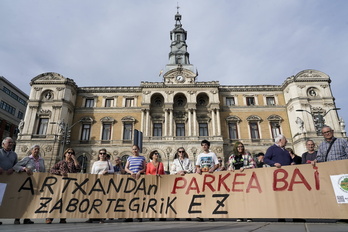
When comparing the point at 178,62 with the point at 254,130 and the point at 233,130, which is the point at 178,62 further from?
the point at 254,130

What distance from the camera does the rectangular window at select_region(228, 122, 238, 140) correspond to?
89.3ft

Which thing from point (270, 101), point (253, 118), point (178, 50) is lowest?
point (253, 118)

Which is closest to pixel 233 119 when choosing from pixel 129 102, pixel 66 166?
pixel 129 102

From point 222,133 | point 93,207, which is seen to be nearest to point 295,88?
point 222,133

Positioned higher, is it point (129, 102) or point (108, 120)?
point (129, 102)

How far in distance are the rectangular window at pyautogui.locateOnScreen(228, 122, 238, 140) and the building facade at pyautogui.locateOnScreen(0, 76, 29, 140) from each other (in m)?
31.6

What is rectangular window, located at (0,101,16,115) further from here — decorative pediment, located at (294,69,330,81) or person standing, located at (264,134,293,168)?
decorative pediment, located at (294,69,330,81)

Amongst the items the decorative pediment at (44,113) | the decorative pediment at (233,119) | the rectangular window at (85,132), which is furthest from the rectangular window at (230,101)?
the decorative pediment at (44,113)

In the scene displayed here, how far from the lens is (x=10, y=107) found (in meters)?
36.1

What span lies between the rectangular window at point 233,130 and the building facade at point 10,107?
31.6 metres

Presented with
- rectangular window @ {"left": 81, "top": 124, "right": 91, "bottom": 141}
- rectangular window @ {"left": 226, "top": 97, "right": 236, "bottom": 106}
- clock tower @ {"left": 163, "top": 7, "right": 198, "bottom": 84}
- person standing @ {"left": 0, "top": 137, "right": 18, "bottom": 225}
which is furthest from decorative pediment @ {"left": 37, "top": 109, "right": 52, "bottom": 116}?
person standing @ {"left": 0, "top": 137, "right": 18, "bottom": 225}

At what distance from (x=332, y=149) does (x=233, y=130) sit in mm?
22678

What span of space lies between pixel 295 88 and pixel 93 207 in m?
28.2

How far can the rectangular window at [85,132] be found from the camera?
1072 inches
